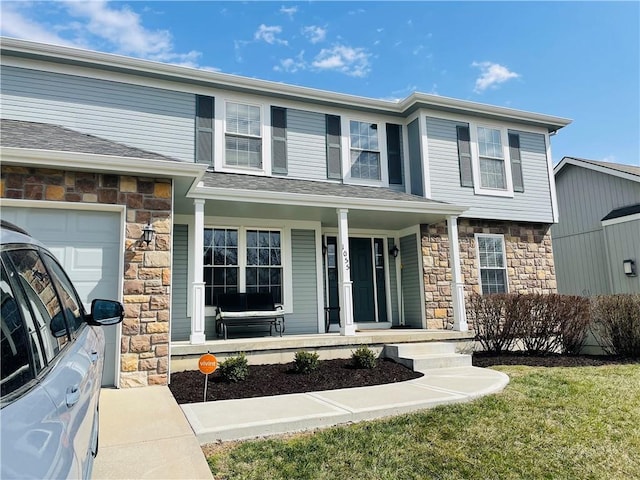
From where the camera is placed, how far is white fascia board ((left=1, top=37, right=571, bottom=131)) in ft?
24.1

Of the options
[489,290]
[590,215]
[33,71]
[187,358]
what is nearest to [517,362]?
[489,290]

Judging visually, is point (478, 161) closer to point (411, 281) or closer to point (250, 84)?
point (411, 281)

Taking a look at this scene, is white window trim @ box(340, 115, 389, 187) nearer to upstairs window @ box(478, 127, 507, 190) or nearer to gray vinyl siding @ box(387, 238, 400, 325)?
gray vinyl siding @ box(387, 238, 400, 325)

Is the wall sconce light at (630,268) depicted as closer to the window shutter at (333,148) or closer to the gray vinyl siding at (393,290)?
the gray vinyl siding at (393,290)

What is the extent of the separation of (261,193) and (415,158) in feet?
14.1

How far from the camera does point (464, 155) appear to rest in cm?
1004

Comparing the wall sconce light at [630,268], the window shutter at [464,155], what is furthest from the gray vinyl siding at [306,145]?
the wall sconce light at [630,268]

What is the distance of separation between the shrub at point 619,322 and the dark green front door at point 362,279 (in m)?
4.35

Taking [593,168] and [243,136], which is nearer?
[243,136]

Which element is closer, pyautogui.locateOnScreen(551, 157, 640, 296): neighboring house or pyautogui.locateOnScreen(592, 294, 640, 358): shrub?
pyautogui.locateOnScreen(592, 294, 640, 358): shrub

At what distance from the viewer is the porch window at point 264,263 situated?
27.6ft

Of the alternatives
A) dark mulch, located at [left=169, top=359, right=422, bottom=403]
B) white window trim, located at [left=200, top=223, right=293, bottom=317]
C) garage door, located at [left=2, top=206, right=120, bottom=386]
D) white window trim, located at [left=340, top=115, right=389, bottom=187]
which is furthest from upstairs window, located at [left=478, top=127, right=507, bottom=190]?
garage door, located at [left=2, top=206, right=120, bottom=386]

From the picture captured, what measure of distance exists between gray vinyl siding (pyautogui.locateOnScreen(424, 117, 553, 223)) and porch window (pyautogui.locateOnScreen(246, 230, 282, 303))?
3726mm

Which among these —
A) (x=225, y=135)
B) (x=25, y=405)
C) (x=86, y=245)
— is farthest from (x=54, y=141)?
(x=25, y=405)
